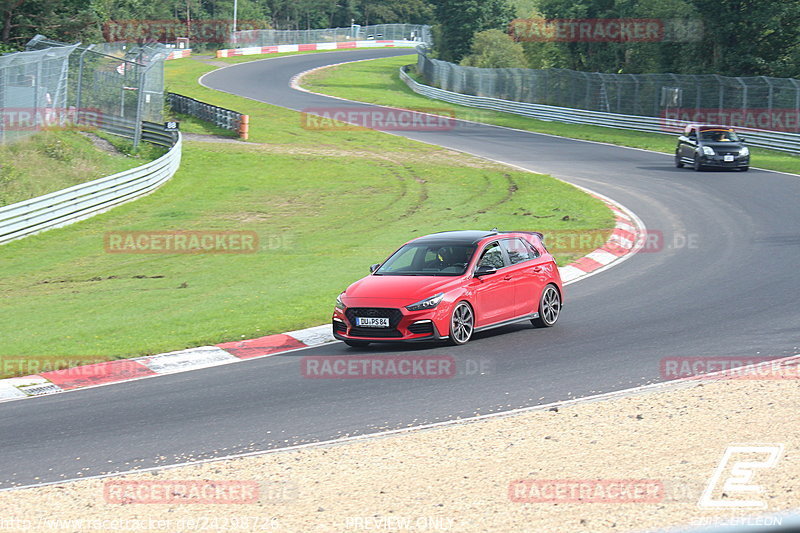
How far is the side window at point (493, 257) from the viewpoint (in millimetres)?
13841

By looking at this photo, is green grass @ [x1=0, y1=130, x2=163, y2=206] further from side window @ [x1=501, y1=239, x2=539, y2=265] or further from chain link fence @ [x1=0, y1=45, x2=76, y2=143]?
side window @ [x1=501, y1=239, x2=539, y2=265]

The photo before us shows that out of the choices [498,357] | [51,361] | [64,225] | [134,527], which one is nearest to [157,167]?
[64,225]

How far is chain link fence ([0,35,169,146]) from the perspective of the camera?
92.6 feet

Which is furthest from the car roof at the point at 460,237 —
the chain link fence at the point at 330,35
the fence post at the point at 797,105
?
the chain link fence at the point at 330,35

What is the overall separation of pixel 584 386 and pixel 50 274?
13.9 m

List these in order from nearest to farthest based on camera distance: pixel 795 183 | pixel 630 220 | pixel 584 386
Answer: pixel 584 386 < pixel 630 220 < pixel 795 183

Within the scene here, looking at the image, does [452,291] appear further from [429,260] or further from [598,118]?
[598,118]

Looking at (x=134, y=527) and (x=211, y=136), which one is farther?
(x=211, y=136)

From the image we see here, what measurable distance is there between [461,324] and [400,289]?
92 centimetres

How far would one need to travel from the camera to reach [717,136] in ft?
111

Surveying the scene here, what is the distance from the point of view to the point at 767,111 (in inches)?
1662

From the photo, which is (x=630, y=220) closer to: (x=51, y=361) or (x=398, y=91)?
(x=51, y=361)

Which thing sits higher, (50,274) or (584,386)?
(584,386)

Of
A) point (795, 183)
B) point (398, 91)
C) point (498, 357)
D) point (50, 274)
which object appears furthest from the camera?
point (398, 91)
